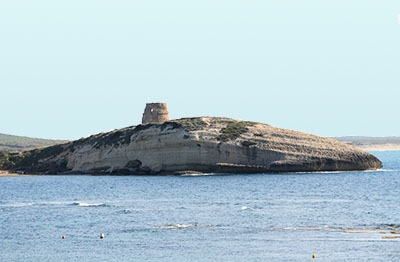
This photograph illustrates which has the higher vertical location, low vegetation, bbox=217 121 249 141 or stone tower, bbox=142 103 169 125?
stone tower, bbox=142 103 169 125

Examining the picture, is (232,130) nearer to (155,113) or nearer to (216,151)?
(216,151)

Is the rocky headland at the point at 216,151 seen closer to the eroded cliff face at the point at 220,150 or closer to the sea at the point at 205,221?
the eroded cliff face at the point at 220,150

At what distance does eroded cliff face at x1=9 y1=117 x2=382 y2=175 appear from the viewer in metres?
110

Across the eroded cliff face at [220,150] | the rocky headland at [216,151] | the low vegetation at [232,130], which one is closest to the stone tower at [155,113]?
the rocky headland at [216,151]

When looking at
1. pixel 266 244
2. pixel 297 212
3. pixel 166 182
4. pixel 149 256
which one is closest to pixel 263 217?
pixel 297 212

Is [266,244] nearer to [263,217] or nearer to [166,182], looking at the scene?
[263,217]

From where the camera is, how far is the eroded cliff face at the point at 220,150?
109875 mm

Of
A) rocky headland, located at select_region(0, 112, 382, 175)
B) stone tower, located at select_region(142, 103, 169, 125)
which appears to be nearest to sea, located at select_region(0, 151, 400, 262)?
rocky headland, located at select_region(0, 112, 382, 175)

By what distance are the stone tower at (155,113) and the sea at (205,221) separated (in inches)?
1292

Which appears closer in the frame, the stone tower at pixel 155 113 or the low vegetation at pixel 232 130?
the low vegetation at pixel 232 130

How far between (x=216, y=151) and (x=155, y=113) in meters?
20.5

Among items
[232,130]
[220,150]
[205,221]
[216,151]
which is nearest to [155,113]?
[232,130]

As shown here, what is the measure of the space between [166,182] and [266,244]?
175ft

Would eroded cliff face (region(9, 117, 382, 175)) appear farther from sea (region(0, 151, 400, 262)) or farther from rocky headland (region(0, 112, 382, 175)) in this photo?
sea (region(0, 151, 400, 262))
